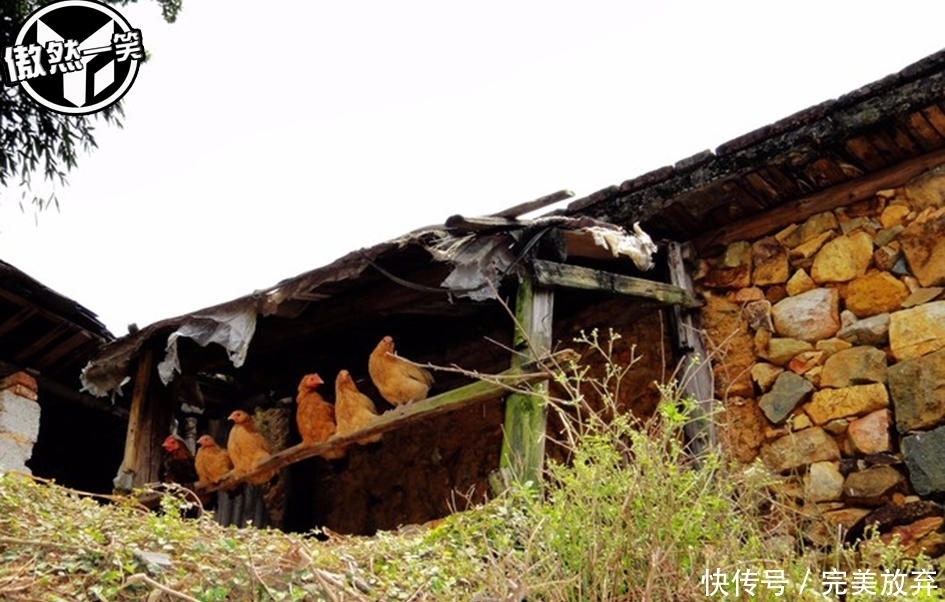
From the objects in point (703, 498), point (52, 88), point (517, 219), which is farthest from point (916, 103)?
point (52, 88)

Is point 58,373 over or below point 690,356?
over

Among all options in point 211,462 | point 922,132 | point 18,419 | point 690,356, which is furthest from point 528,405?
point 18,419

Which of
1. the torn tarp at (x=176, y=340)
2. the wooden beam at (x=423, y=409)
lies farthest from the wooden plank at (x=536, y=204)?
the torn tarp at (x=176, y=340)

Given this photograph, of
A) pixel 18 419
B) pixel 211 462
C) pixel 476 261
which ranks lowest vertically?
pixel 211 462

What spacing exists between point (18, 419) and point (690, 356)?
18.3ft

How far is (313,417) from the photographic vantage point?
731 centimetres

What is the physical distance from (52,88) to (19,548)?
17.3 ft

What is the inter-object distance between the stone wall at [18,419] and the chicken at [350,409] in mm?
3222

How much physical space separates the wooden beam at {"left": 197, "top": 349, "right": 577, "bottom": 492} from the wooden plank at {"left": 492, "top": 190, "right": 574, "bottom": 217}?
2.85ft

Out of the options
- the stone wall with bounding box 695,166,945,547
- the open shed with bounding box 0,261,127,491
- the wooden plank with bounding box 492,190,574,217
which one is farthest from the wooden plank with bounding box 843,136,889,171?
the open shed with bounding box 0,261,127,491

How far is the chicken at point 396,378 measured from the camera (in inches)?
270

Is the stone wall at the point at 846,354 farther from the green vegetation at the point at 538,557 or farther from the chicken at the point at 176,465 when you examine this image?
the chicken at the point at 176,465

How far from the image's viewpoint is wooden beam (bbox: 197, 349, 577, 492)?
6.04 meters

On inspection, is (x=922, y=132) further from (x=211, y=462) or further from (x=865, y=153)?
(x=211, y=462)
